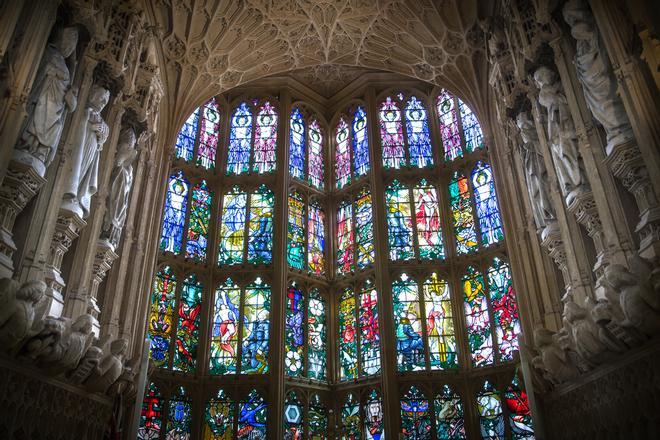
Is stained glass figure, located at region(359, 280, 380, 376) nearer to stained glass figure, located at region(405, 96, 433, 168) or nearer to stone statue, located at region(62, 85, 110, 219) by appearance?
stained glass figure, located at region(405, 96, 433, 168)

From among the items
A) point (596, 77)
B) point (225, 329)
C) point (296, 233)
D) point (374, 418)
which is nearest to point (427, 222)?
point (296, 233)

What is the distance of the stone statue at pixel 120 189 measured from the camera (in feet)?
38.1

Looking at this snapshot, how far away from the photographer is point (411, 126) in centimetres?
1903

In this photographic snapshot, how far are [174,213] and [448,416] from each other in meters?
9.08

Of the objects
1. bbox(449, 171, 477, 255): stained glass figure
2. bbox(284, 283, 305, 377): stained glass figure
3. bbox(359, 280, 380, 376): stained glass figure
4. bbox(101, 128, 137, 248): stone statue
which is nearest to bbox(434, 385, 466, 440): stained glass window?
bbox(359, 280, 380, 376): stained glass figure

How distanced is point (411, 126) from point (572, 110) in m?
9.19

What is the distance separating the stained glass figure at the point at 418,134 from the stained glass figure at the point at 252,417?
26.9ft

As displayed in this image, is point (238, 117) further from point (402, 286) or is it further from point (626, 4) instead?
point (626, 4)

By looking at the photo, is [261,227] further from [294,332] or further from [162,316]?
[162,316]

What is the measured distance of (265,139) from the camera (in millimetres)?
19078

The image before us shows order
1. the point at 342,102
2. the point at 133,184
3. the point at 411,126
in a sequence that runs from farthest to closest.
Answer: the point at 342,102 → the point at 411,126 → the point at 133,184

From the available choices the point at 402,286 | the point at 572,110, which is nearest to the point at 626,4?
the point at 572,110

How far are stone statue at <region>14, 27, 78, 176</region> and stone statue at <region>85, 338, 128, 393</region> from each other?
3494 mm

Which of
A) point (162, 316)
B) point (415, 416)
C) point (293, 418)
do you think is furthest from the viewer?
point (162, 316)
